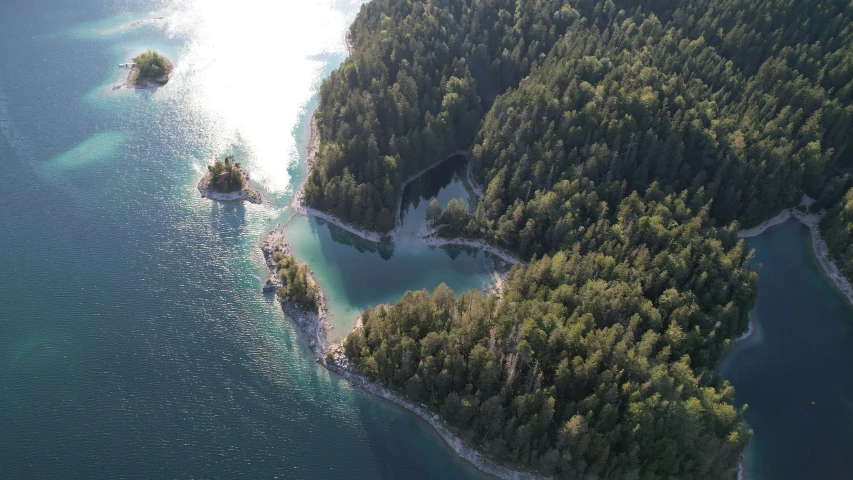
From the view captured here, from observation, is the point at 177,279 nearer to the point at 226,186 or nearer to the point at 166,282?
the point at 166,282

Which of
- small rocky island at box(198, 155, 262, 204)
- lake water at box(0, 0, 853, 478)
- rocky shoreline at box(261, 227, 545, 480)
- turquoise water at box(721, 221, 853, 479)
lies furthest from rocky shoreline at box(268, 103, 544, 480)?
turquoise water at box(721, 221, 853, 479)

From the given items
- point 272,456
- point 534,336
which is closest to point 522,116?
point 534,336

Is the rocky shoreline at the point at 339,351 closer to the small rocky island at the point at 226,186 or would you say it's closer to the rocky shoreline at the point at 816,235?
the small rocky island at the point at 226,186

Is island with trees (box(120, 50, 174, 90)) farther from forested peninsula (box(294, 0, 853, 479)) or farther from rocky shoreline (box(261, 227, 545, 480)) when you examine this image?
rocky shoreline (box(261, 227, 545, 480))

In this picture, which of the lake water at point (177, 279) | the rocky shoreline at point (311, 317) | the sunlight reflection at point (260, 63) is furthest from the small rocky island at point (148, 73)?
the rocky shoreline at point (311, 317)

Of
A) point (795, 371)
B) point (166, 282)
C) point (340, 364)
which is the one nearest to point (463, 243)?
point (340, 364)

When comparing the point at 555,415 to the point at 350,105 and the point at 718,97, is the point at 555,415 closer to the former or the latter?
the point at 350,105
